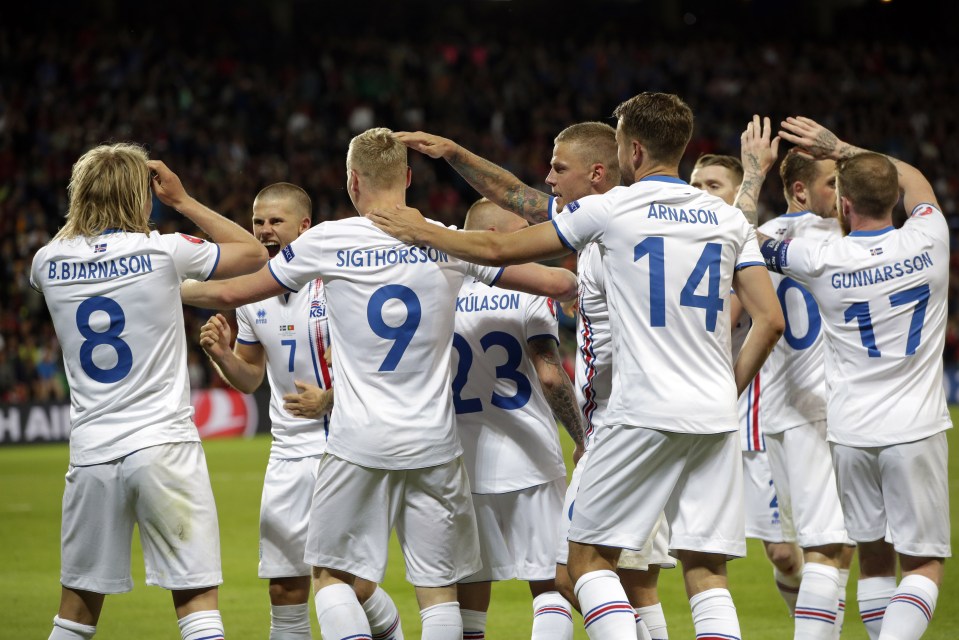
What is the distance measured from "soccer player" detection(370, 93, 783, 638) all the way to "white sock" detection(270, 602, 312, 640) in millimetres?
1854

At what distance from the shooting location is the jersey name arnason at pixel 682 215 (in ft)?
15.0

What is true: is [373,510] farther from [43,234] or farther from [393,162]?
[43,234]

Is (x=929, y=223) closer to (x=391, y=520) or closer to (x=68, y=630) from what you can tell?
(x=391, y=520)

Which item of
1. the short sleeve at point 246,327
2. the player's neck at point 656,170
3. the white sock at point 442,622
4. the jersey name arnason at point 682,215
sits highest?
the player's neck at point 656,170

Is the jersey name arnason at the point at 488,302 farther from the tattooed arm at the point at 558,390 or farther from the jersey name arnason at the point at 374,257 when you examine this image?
the jersey name arnason at the point at 374,257

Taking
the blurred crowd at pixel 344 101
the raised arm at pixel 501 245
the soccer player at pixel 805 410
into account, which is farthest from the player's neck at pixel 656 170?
the blurred crowd at pixel 344 101

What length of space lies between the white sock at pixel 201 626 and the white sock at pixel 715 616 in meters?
1.96

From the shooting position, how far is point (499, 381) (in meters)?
5.59

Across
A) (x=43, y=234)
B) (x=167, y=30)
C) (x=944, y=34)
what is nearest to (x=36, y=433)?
(x=43, y=234)

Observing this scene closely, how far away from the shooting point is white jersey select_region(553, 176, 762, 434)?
4523mm

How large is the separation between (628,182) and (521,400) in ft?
4.13

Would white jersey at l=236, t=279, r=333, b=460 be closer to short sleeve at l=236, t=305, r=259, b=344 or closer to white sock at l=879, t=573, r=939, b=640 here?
short sleeve at l=236, t=305, r=259, b=344

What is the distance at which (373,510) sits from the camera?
489 centimetres

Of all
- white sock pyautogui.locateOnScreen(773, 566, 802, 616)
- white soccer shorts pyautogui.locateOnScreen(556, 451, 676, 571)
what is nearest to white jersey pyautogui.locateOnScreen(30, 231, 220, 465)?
white soccer shorts pyautogui.locateOnScreen(556, 451, 676, 571)
